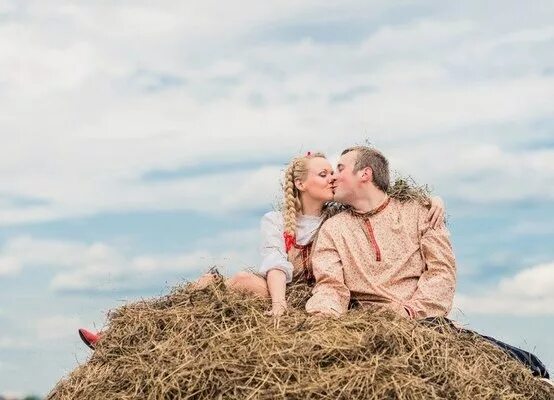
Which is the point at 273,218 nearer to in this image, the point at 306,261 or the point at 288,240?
the point at 288,240

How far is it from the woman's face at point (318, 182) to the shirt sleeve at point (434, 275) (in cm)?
70

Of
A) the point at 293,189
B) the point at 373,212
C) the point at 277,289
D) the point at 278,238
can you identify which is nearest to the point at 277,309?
the point at 277,289

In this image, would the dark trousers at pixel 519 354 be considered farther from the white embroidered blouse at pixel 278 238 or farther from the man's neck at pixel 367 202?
the white embroidered blouse at pixel 278 238

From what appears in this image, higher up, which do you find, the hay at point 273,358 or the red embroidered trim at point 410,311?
the red embroidered trim at point 410,311

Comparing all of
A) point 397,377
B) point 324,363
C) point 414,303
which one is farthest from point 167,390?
point 414,303

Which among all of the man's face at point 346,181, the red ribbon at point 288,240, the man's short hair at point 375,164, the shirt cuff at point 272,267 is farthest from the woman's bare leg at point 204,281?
the man's short hair at point 375,164

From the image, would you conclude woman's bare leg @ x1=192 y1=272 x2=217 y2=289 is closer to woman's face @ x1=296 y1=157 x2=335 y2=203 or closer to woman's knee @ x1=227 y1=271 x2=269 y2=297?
woman's knee @ x1=227 y1=271 x2=269 y2=297

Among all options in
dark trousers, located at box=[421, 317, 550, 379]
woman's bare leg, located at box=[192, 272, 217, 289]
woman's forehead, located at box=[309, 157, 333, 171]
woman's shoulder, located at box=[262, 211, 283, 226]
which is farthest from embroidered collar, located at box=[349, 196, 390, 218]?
woman's bare leg, located at box=[192, 272, 217, 289]

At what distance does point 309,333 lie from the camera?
6676mm

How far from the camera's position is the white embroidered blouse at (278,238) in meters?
7.78

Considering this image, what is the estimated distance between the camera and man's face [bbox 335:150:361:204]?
7.95m

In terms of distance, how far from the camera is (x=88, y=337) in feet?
25.2

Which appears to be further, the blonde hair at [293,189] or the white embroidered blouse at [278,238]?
the blonde hair at [293,189]

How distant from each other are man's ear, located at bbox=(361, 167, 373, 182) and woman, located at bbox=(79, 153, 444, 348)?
249 millimetres
